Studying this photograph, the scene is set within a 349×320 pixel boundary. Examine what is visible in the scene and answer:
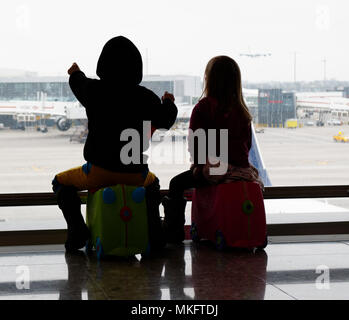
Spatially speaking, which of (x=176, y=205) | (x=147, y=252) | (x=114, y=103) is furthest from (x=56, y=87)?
(x=147, y=252)

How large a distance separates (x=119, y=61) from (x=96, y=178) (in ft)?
2.09

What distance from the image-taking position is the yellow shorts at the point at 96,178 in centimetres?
346

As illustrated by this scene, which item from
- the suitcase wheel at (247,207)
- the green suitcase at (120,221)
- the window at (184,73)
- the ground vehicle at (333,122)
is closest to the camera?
the green suitcase at (120,221)

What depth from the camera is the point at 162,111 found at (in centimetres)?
354

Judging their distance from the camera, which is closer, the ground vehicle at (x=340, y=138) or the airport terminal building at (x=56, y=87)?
the airport terminal building at (x=56, y=87)

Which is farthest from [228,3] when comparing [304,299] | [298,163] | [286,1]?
[304,299]

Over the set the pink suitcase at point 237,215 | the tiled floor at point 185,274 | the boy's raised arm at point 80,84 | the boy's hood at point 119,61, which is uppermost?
the boy's hood at point 119,61

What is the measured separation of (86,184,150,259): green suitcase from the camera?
3.33 m

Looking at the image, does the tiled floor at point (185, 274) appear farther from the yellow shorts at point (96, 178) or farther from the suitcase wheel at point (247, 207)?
the yellow shorts at point (96, 178)

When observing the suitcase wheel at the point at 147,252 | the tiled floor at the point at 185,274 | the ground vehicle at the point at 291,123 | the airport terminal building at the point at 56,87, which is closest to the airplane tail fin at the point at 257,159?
the ground vehicle at the point at 291,123

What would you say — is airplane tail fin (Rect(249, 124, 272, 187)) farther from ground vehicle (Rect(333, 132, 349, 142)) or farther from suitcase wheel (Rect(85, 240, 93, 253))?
suitcase wheel (Rect(85, 240, 93, 253))

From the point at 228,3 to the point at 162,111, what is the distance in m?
1.53

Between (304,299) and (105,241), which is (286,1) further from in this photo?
(304,299)

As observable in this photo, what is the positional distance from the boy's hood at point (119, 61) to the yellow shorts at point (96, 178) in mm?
495
